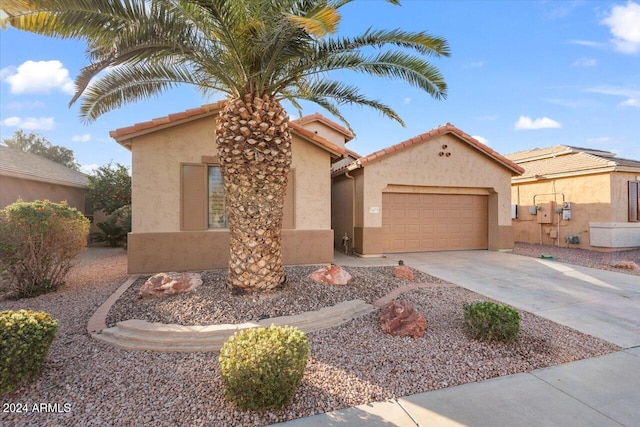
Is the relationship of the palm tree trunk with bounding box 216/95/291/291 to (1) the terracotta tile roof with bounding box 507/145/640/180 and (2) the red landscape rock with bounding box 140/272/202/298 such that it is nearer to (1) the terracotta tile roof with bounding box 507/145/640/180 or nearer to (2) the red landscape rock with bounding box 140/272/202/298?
(2) the red landscape rock with bounding box 140/272/202/298

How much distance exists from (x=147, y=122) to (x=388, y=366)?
27.5 ft

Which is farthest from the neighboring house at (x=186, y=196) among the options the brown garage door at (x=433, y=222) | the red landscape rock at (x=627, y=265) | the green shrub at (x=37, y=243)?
the red landscape rock at (x=627, y=265)

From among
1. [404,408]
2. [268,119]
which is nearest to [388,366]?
[404,408]

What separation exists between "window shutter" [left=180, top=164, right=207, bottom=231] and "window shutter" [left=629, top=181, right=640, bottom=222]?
18.6 m

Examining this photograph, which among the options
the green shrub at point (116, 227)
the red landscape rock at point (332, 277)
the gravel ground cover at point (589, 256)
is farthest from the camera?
the green shrub at point (116, 227)

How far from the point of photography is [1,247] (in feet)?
20.2

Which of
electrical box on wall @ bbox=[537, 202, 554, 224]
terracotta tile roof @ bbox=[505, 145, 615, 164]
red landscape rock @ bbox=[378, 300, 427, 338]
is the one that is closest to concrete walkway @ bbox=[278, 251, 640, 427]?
red landscape rock @ bbox=[378, 300, 427, 338]

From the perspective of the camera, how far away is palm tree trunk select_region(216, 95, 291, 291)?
5570 millimetres

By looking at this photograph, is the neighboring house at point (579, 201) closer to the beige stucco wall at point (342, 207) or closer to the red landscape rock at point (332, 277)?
the beige stucco wall at point (342, 207)

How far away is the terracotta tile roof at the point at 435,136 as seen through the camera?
11.5 metres

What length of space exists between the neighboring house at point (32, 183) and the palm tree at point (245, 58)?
11.1 m

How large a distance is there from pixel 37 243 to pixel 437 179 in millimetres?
12651

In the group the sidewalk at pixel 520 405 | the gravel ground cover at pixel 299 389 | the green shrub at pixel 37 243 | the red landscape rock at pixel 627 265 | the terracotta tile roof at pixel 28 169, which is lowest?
the sidewalk at pixel 520 405

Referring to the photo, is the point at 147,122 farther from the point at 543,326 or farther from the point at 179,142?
the point at 543,326
